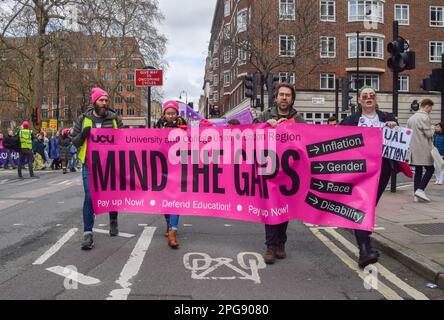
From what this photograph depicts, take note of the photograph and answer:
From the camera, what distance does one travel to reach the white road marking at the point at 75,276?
4.60 meters

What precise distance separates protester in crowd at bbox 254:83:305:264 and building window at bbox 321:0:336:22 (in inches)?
1600

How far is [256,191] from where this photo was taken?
5.50 meters

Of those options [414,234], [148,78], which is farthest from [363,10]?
[414,234]

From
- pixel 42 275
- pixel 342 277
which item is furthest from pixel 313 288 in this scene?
pixel 42 275

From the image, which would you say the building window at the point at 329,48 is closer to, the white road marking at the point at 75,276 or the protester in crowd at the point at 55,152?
the protester in crowd at the point at 55,152

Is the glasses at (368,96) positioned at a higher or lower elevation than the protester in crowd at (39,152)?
higher

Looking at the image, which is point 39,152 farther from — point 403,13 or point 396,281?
point 403,13

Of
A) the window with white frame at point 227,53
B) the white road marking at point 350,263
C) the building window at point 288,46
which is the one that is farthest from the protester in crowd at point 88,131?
the window with white frame at point 227,53

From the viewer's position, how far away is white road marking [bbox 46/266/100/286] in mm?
4598

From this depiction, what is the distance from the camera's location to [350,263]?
5.41 meters

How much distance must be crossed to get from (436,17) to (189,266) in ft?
156

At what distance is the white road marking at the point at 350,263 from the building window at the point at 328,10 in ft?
130
